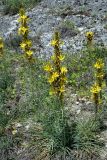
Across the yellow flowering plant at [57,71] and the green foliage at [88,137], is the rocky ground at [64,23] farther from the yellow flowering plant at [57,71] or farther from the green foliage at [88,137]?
the yellow flowering plant at [57,71]

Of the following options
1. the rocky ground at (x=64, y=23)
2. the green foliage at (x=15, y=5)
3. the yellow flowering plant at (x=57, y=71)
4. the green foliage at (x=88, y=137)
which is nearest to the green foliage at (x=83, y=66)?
the rocky ground at (x=64, y=23)

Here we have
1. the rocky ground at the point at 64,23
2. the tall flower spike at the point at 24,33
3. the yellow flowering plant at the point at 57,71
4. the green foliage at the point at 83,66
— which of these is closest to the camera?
the yellow flowering plant at the point at 57,71

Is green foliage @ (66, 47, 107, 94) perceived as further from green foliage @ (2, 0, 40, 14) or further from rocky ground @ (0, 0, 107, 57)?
green foliage @ (2, 0, 40, 14)

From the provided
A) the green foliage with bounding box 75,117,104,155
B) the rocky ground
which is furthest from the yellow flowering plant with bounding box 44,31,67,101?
the rocky ground

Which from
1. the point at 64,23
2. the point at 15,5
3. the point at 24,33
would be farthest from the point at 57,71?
the point at 15,5

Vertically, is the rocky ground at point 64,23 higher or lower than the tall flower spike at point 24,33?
lower

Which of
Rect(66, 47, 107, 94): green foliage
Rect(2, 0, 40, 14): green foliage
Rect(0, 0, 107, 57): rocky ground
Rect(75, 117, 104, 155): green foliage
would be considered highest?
Rect(2, 0, 40, 14): green foliage

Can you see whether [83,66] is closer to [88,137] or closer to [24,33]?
[24,33]

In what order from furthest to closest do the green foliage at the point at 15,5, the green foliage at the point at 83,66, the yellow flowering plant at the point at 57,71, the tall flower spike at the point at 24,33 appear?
the green foliage at the point at 15,5 → the green foliage at the point at 83,66 → the tall flower spike at the point at 24,33 → the yellow flowering plant at the point at 57,71

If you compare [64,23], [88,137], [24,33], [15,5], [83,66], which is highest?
[24,33]

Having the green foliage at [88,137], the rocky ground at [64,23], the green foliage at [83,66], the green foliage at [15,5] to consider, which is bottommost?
the green foliage at [88,137]

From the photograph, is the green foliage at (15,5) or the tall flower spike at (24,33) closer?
the tall flower spike at (24,33)

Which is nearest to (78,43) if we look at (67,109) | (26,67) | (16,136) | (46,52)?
(46,52)

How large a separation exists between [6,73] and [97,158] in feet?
9.52
